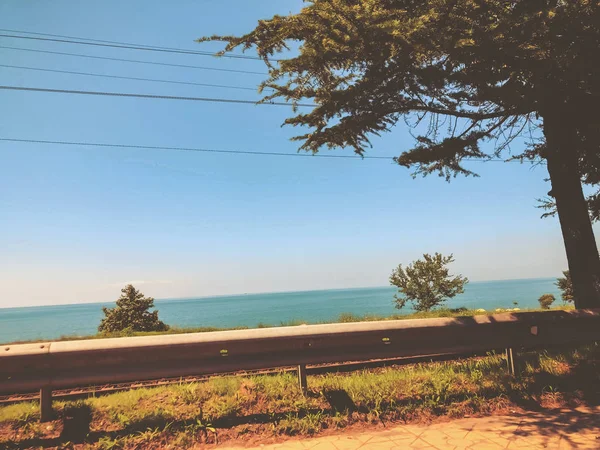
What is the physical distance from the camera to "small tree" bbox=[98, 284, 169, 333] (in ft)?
61.8

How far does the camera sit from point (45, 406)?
3.66 m

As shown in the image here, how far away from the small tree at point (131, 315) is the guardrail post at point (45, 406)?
16.2 meters

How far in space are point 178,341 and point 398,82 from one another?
5.63 metres

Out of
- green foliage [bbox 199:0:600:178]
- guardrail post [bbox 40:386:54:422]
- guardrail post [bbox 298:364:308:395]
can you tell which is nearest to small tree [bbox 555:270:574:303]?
green foliage [bbox 199:0:600:178]

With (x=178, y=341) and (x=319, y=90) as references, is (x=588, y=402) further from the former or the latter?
(x=319, y=90)

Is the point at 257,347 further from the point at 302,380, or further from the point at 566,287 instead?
the point at 566,287

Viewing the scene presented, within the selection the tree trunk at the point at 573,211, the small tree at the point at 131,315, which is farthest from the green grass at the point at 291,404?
the small tree at the point at 131,315

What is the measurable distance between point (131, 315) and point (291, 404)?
713 inches

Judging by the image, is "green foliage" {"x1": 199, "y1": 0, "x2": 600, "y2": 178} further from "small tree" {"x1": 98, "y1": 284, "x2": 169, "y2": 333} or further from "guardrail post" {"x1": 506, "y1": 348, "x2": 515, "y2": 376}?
"small tree" {"x1": 98, "y1": 284, "x2": 169, "y2": 333}

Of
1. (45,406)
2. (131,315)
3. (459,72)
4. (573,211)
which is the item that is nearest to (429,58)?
(459,72)

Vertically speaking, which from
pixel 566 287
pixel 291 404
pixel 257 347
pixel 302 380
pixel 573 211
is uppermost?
pixel 573 211

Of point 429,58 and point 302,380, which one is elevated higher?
point 429,58

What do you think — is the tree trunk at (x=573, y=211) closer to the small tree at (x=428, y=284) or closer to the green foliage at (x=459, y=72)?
the green foliage at (x=459, y=72)

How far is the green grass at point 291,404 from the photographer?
3510mm
